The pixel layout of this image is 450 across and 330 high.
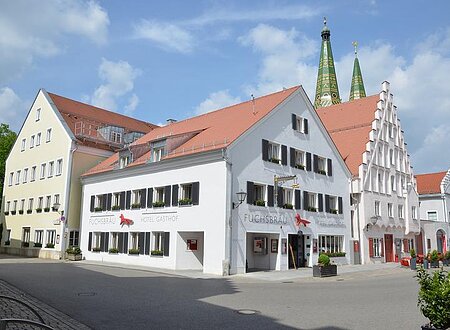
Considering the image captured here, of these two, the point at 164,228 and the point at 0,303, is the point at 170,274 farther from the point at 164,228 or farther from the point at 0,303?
the point at 0,303

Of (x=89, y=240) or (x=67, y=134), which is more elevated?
(x=67, y=134)

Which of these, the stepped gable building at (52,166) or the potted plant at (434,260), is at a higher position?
the stepped gable building at (52,166)

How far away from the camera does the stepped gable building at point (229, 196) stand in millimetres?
24969

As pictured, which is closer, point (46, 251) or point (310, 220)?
point (310, 220)

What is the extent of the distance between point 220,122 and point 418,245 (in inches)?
1094

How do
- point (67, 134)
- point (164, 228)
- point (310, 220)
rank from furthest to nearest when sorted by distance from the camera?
point (67, 134), point (310, 220), point (164, 228)

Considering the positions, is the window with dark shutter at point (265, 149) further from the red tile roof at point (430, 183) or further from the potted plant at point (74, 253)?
the red tile roof at point (430, 183)

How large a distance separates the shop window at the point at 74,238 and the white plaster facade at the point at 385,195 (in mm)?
23641

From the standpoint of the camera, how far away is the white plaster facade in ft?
121

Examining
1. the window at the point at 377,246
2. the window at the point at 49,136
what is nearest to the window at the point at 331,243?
the window at the point at 377,246

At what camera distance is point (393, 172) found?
139 feet

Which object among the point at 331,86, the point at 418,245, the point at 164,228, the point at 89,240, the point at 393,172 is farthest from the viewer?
the point at 331,86

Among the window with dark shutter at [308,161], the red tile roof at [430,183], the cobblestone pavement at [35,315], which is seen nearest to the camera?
the cobblestone pavement at [35,315]

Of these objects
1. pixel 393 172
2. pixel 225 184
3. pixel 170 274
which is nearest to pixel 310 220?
pixel 225 184
